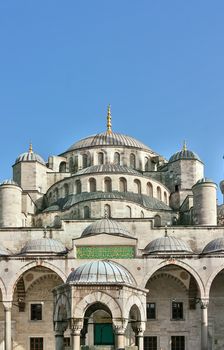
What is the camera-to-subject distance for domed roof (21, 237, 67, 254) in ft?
125

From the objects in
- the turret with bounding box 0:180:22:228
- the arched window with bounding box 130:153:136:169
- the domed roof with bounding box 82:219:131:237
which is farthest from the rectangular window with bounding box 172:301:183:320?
the arched window with bounding box 130:153:136:169

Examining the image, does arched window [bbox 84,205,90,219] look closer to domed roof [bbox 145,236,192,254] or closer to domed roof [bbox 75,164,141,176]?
domed roof [bbox 75,164,141,176]

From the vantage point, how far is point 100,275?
21734 millimetres

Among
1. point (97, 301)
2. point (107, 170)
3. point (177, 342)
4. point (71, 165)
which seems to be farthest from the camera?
point (71, 165)

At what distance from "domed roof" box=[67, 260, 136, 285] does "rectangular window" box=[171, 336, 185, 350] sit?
17.8 meters

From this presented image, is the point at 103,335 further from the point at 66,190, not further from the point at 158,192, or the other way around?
the point at 158,192

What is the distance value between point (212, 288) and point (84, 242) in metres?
6.73

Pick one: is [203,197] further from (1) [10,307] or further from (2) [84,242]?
(1) [10,307]

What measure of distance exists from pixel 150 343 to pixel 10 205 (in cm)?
990

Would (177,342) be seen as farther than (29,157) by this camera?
No

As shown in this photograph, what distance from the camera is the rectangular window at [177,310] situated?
130 ft

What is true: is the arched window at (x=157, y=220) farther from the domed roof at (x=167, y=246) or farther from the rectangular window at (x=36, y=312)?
the rectangular window at (x=36, y=312)

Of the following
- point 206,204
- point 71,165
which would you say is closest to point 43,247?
point 206,204

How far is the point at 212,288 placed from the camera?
1561 inches
